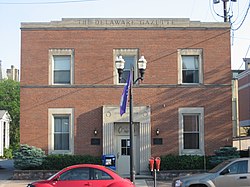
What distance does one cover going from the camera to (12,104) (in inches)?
2517

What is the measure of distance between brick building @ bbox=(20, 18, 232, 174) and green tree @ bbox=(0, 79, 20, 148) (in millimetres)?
37545

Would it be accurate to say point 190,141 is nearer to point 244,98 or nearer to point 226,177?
point 226,177

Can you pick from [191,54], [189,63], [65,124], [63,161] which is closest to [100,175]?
[63,161]

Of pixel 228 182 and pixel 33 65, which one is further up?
pixel 33 65

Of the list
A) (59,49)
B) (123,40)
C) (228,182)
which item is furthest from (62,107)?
(228,182)

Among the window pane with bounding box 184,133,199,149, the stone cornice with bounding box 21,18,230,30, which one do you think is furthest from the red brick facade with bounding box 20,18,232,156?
the window pane with bounding box 184,133,199,149

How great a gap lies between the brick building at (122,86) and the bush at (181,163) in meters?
0.77

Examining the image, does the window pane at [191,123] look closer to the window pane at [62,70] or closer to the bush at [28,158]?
the window pane at [62,70]

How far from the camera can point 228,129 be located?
87.2 ft

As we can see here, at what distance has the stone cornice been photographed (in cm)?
2681

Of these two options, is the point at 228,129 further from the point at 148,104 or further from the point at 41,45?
the point at 41,45

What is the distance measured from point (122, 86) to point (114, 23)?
12.2 ft

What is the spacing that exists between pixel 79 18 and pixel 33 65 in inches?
151

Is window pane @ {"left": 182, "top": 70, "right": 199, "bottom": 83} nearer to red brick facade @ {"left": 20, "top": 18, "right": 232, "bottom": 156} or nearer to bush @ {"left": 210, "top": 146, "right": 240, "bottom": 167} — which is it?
red brick facade @ {"left": 20, "top": 18, "right": 232, "bottom": 156}
